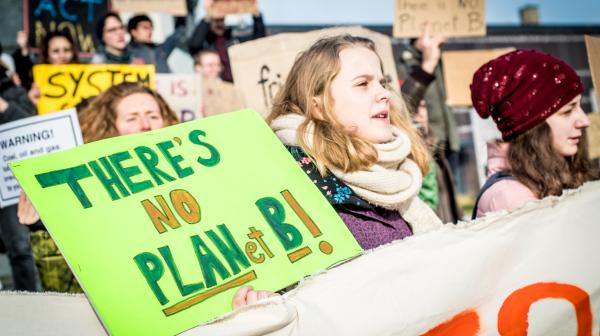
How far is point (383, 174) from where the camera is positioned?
175cm

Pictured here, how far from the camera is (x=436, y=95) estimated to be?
475 cm

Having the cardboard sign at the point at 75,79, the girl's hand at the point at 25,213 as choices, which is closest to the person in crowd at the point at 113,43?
the cardboard sign at the point at 75,79

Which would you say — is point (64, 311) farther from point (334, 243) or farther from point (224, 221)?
point (334, 243)

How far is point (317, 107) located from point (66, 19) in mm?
3491

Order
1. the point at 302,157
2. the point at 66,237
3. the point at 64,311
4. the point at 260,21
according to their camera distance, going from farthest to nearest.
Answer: the point at 260,21 → the point at 302,157 → the point at 64,311 → the point at 66,237

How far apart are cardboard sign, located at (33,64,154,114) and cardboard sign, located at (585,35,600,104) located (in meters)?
2.10

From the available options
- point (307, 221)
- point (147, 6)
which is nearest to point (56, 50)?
point (147, 6)

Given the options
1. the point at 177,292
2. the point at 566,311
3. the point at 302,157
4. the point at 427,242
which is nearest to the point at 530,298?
the point at 566,311

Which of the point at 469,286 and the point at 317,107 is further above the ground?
the point at 317,107

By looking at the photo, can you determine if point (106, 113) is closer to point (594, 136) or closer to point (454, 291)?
point (454, 291)

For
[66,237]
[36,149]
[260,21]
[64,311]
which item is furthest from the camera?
[260,21]

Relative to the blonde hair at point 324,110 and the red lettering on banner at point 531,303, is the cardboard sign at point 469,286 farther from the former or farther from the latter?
the blonde hair at point 324,110

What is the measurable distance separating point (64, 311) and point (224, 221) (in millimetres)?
395

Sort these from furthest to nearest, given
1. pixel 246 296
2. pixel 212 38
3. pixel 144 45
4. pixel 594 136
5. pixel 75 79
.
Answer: pixel 212 38, pixel 144 45, pixel 594 136, pixel 75 79, pixel 246 296
